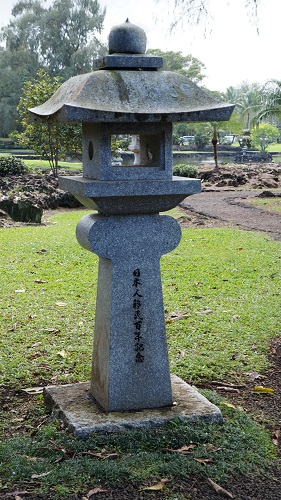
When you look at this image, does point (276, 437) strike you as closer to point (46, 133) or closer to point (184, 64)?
point (46, 133)

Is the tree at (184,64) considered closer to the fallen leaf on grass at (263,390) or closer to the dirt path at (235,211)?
the dirt path at (235,211)

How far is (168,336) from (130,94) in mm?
3281

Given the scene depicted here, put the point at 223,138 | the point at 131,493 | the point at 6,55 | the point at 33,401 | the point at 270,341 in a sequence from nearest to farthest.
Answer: the point at 131,493, the point at 33,401, the point at 270,341, the point at 6,55, the point at 223,138

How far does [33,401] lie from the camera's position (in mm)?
5164

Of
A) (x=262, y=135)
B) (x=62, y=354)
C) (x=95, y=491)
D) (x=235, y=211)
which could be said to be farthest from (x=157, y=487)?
(x=262, y=135)

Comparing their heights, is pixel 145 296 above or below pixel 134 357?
above

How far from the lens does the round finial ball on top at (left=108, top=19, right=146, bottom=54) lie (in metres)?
4.37

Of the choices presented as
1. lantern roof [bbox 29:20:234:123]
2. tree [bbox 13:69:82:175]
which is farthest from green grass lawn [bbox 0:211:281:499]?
tree [bbox 13:69:82:175]

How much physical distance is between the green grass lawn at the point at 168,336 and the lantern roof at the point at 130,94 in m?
2.12

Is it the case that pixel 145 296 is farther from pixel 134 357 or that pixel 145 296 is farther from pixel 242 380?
pixel 242 380

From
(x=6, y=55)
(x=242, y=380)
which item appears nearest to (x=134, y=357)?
(x=242, y=380)

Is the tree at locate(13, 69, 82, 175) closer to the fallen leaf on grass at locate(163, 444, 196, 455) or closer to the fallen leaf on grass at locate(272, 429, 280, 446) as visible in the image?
the fallen leaf on grass at locate(272, 429, 280, 446)

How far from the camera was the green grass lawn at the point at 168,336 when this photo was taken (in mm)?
3943

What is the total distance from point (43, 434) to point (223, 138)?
64429mm
